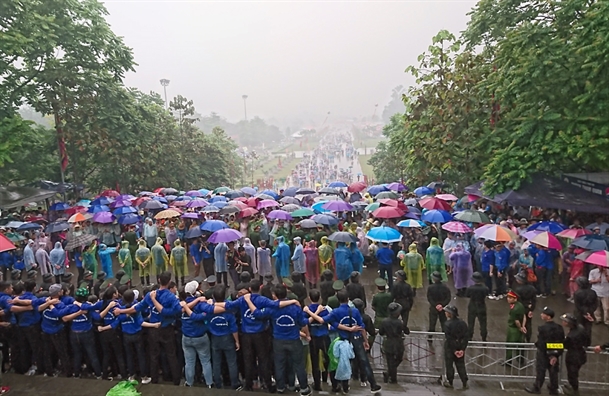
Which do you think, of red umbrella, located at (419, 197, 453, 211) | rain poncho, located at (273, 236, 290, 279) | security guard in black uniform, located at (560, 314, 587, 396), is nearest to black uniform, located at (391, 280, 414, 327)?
security guard in black uniform, located at (560, 314, 587, 396)

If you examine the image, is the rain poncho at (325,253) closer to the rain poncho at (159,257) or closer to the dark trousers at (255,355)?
the rain poncho at (159,257)

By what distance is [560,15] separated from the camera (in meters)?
11.1

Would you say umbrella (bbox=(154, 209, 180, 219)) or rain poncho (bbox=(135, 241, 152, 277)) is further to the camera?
umbrella (bbox=(154, 209, 180, 219))

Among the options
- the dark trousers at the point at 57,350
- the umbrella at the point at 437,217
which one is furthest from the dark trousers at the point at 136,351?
the umbrella at the point at 437,217

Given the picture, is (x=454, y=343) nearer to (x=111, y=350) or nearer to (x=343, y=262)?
(x=343, y=262)

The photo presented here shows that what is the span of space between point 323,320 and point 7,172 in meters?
18.5

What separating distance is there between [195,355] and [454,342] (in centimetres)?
337

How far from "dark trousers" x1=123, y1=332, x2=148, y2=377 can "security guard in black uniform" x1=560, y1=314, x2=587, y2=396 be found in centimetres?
548

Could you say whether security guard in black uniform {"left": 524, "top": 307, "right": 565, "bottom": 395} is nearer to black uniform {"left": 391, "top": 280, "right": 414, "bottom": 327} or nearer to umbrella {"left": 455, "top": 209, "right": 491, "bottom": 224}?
black uniform {"left": 391, "top": 280, "right": 414, "bottom": 327}

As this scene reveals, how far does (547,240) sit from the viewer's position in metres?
8.01

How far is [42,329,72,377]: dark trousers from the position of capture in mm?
5945

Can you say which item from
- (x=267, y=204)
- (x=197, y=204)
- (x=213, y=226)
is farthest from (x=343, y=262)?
(x=197, y=204)

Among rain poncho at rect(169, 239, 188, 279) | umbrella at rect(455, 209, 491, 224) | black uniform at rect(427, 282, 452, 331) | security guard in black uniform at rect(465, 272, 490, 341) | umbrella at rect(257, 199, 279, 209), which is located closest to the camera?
security guard in black uniform at rect(465, 272, 490, 341)

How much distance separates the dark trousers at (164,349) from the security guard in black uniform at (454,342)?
3.57m
